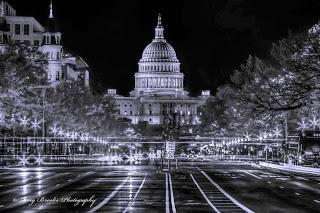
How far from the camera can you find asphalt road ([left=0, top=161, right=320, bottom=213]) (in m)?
30.5

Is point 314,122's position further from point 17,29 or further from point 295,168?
point 17,29

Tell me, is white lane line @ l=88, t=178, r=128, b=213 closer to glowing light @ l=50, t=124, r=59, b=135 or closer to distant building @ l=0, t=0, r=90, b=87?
glowing light @ l=50, t=124, r=59, b=135

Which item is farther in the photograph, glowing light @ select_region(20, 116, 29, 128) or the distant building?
the distant building

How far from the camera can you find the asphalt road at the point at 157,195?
30.5 meters

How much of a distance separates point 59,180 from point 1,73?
37.5m

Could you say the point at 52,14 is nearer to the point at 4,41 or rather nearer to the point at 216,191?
the point at 4,41

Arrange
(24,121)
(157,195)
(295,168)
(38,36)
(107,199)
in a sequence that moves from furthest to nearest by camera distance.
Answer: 1. (38,36)
2. (24,121)
3. (295,168)
4. (157,195)
5. (107,199)

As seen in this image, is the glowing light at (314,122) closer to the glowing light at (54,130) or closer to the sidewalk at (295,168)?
the sidewalk at (295,168)

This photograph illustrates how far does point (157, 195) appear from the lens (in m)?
36.6

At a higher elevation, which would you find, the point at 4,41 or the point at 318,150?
the point at 4,41

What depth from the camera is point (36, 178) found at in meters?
50.5

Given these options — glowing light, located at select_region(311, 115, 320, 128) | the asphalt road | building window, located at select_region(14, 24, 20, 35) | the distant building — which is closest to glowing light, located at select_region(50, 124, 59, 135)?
glowing light, located at select_region(311, 115, 320, 128)

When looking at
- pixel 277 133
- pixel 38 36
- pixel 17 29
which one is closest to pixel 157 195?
pixel 277 133

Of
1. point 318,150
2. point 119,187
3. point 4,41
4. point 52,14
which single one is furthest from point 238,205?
point 52,14
